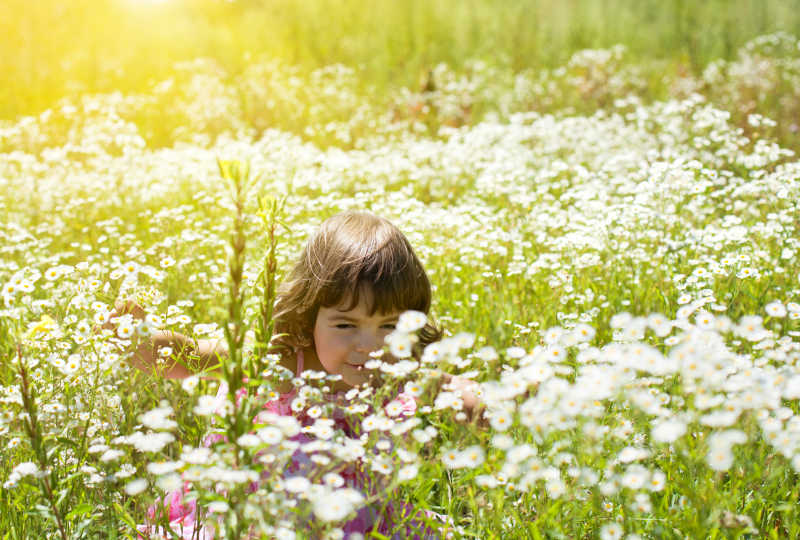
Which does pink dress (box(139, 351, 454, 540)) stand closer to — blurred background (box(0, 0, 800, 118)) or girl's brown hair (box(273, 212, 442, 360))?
girl's brown hair (box(273, 212, 442, 360))

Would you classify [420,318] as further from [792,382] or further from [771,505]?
[771,505]

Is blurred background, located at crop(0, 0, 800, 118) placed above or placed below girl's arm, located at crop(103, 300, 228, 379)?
above

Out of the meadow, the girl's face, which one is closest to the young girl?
the girl's face

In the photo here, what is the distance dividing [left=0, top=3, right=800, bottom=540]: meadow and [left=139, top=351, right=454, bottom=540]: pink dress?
58 millimetres

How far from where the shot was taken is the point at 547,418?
65.6 inches

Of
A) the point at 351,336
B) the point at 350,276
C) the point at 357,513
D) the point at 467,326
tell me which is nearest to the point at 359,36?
the point at 467,326

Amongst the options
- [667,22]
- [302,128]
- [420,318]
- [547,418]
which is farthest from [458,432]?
[667,22]

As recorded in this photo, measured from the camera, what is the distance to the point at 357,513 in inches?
88.6

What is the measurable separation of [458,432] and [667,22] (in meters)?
15.4

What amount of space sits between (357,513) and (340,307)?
1060 mm

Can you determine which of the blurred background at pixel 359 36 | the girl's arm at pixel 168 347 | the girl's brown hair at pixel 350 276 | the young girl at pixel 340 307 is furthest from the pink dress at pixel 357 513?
the blurred background at pixel 359 36

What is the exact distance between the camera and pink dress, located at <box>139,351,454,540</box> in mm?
2238

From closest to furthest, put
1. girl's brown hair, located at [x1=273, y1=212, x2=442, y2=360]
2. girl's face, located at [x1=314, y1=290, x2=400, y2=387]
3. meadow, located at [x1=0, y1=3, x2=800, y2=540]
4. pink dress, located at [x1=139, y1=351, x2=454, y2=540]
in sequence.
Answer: meadow, located at [x1=0, y1=3, x2=800, y2=540], pink dress, located at [x1=139, y1=351, x2=454, y2=540], girl's face, located at [x1=314, y1=290, x2=400, y2=387], girl's brown hair, located at [x1=273, y1=212, x2=442, y2=360]

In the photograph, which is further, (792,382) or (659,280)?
(659,280)
